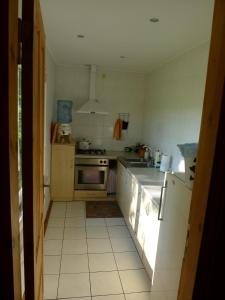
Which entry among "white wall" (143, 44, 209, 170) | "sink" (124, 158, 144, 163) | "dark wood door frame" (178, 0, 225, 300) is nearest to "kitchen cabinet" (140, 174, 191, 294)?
"dark wood door frame" (178, 0, 225, 300)

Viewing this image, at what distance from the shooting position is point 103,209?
3.72 m

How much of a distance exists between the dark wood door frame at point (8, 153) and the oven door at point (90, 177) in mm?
3163

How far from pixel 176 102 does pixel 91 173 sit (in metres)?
1.91

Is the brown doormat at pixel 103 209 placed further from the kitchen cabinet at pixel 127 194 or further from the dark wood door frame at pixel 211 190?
the dark wood door frame at pixel 211 190

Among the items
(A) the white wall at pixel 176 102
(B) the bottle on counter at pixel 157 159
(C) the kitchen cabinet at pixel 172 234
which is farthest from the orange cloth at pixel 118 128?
(C) the kitchen cabinet at pixel 172 234

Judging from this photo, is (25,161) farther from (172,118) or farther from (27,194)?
(172,118)

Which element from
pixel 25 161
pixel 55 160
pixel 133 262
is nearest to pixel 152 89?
pixel 55 160

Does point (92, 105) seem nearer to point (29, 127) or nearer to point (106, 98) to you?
point (106, 98)

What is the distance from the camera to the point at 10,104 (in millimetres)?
624

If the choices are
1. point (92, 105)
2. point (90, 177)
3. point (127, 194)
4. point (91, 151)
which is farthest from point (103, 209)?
point (92, 105)

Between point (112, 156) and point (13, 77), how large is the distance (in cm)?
332

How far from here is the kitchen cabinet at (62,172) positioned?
375 cm

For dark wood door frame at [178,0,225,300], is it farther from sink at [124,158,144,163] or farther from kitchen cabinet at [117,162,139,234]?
sink at [124,158,144,163]

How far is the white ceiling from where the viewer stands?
5.51ft
